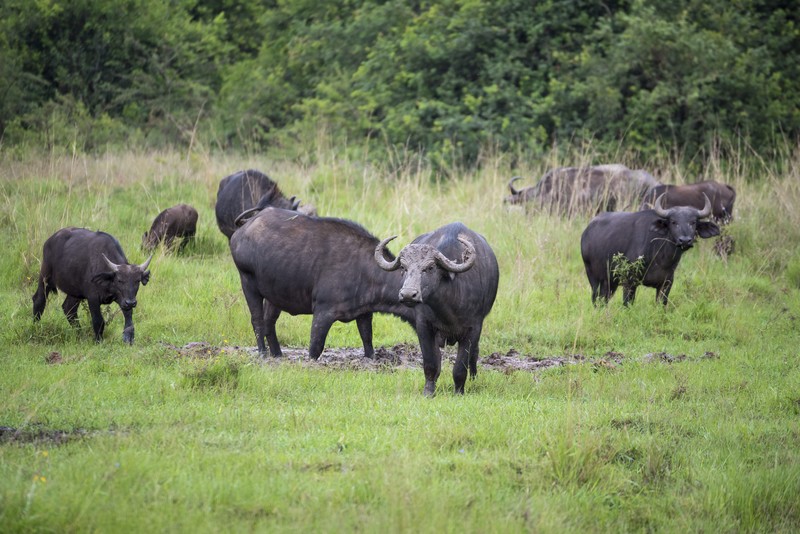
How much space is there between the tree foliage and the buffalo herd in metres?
7.67

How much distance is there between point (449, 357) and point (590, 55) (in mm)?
14335

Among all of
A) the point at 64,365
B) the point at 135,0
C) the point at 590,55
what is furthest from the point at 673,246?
the point at 135,0

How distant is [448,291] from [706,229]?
18.1 feet

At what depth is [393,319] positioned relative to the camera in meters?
12.2

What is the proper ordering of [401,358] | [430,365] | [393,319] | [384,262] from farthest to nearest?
[393,319] < [401,358] < [384,262] < [430,365]

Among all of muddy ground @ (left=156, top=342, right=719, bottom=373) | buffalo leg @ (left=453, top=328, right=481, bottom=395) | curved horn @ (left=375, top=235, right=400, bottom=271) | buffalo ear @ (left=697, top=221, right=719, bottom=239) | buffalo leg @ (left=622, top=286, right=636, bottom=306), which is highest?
curved horn @ (left=375, top=235, right=400, bottom=271)

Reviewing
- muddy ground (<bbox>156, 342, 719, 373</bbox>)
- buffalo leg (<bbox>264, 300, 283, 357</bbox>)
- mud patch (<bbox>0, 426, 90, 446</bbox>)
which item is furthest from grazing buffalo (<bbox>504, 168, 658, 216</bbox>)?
mud patch (<bbox>0, 426, 90, 446</bbox>)

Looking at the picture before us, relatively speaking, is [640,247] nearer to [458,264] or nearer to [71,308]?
[458,264]

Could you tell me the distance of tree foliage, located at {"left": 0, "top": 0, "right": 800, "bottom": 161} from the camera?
21.8 metres

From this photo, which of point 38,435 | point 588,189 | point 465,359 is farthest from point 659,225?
point 38,435

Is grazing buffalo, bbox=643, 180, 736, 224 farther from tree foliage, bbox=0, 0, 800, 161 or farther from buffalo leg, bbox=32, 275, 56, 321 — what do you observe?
buffalo leg, bbox=32, 275, 56, 321

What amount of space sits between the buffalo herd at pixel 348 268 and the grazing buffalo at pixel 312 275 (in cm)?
1

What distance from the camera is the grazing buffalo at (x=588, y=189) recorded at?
646 inches

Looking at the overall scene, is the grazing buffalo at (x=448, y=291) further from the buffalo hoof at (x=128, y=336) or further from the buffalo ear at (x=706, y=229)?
the buffalo ear at (x=706, y=229)
